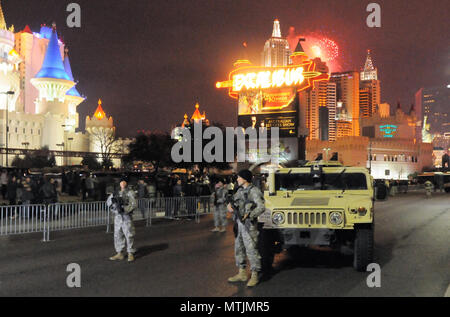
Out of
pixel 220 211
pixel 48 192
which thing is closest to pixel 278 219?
pixel 220 211

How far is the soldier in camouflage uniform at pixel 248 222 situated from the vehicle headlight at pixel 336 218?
148 centimetres

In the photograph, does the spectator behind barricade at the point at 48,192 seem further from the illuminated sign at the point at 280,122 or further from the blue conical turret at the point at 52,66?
the blue conical turret at the point at 52,66

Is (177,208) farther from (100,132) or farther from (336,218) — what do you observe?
(100,132)

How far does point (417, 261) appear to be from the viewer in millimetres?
9422

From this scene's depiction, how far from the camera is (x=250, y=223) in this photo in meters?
7.11

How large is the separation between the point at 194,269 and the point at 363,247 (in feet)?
10.1

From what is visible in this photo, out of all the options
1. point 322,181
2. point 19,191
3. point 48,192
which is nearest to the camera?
point 322,181

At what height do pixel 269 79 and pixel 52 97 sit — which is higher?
pixel 52 97

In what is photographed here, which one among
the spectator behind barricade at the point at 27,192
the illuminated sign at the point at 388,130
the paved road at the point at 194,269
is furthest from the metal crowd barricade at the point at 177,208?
the illuminated sign at the point at 388,130

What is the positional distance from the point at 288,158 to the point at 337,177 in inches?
2295

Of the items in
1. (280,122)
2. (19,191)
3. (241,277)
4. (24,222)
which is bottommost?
(241,277)

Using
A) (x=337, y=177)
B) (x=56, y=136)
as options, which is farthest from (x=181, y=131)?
(x=56, y=136)

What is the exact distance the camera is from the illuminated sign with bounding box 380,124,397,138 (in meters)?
129
